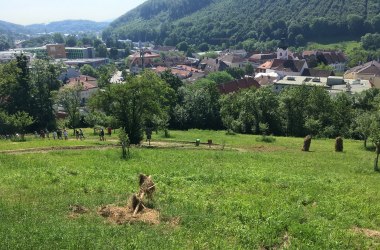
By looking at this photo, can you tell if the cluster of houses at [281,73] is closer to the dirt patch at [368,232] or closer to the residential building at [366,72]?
the residential building at [366,72]

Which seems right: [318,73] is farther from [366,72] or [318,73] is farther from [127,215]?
[127,215]

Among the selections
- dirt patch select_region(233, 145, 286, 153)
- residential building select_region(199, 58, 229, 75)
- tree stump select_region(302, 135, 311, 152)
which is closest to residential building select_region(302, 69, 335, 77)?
residential building select_region(199, 58, 229, 75)

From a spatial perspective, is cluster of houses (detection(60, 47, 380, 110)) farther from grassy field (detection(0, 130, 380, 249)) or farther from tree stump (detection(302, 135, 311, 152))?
grassy field (detection(0, 130, 380, 249))

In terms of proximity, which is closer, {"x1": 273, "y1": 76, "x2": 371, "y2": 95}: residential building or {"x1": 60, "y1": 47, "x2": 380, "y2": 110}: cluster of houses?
{"x1": 273, "y1": 76, "x2": 371, "y2": 95}: residential building

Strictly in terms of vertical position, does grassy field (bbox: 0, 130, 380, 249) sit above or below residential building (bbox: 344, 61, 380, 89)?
below

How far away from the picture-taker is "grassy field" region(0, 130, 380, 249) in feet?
53.3

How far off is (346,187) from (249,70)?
145 m

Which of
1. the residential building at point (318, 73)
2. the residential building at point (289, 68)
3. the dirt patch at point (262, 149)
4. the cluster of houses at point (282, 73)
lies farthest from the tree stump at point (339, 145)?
the residential building at point (289, 68)

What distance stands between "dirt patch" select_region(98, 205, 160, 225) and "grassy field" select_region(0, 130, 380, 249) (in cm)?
40

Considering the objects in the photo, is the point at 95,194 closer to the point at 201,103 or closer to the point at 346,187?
the point at 346,187

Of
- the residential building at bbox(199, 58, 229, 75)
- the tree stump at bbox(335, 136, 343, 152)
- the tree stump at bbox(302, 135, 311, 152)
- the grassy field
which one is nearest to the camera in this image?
the grassy field

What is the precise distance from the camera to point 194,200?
2153 cm

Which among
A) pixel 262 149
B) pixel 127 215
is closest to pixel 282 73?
pixel 262 149

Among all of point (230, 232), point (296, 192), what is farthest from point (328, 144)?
point (230, 232)
